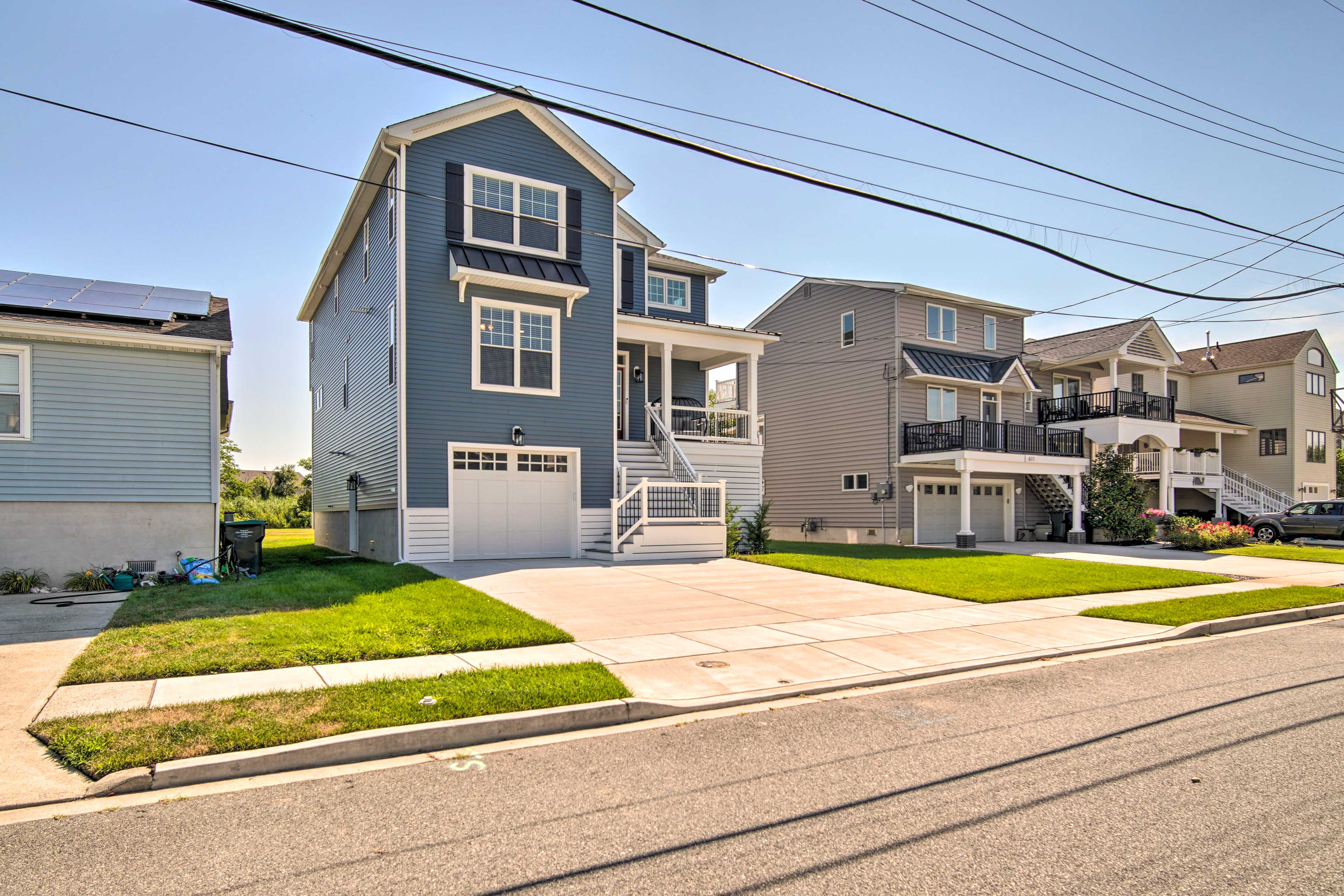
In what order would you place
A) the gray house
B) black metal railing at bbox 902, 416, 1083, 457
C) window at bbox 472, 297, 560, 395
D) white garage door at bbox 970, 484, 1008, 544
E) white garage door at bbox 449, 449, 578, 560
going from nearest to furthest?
the gray house < white garage door at bbox 449, 449, 578, 560 < window at bbox 472, 297, 560, 395 < black metal railing at bbox 902, 416, 1083, 457 < white garage door at bbox 970, 484, 1008, 544

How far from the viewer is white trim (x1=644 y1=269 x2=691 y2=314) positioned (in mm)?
22938

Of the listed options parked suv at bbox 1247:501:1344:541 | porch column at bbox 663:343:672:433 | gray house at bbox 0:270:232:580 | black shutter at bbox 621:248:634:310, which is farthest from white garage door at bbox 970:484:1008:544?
gray house at bbox 0:270:232:580

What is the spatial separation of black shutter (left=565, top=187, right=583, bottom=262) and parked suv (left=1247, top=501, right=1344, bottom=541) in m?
25.5

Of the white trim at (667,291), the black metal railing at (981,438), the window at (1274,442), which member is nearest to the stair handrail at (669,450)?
the white trim at (667,291)

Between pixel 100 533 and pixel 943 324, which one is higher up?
pixel 943 324

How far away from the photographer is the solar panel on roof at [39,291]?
1418 cm

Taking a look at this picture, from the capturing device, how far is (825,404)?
1123 inches

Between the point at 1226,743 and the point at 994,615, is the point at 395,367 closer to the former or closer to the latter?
the point at 994,615

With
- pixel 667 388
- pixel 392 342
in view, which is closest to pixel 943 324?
pixel 667 388

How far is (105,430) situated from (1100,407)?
29.9 m

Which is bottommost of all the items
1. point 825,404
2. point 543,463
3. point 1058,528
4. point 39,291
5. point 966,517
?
point 1058,528

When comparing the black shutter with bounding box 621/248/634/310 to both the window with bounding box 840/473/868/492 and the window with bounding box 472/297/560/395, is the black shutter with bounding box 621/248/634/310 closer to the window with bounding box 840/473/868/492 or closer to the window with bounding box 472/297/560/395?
the window with bounding box 472/297/560/395

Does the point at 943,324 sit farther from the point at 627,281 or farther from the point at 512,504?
the point at 512,504

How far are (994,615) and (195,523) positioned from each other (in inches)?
518
